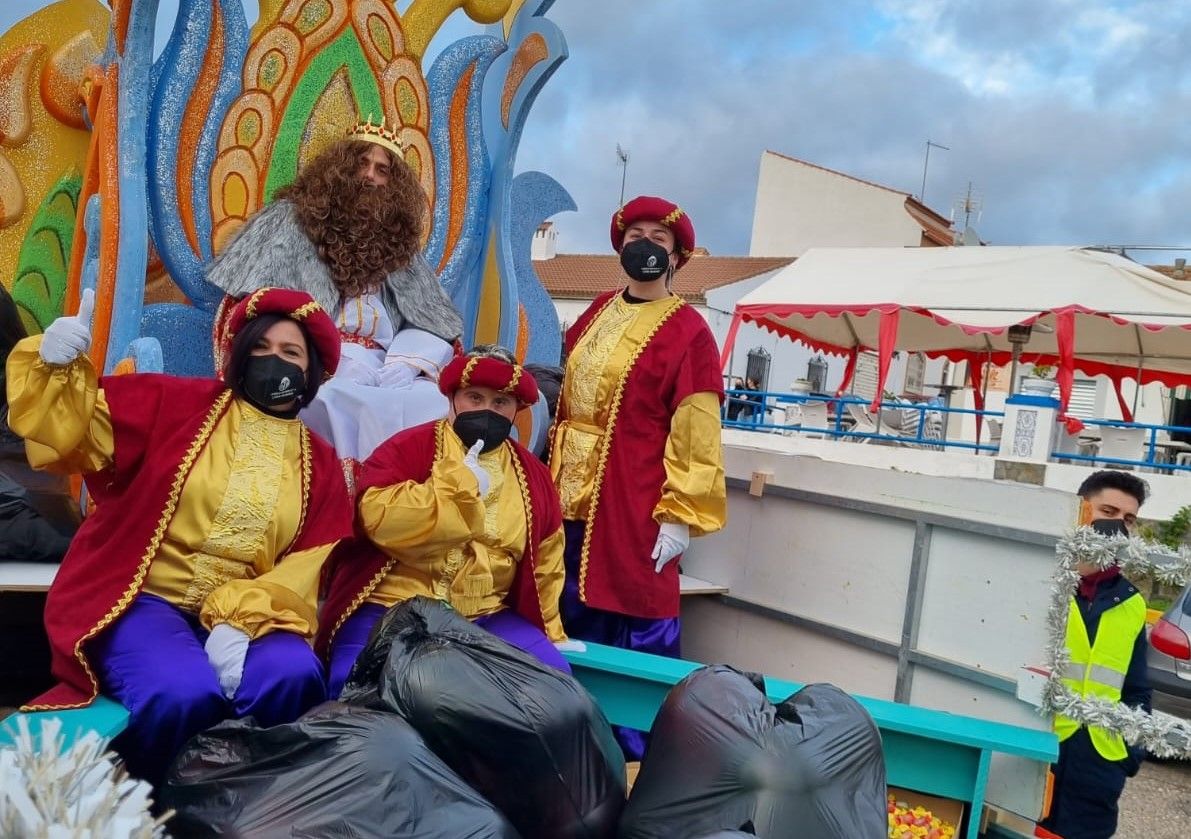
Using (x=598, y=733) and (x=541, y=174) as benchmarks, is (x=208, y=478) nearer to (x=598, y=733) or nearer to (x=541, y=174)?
(x=598, y=733)

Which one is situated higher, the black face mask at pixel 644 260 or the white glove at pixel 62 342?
the black face mask at pixel 644 260

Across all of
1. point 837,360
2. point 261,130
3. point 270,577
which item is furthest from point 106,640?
point 837,360

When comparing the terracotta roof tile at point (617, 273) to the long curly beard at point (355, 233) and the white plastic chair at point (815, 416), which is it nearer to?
the white plastic chair at point (815, 416)

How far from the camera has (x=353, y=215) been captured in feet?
10.6

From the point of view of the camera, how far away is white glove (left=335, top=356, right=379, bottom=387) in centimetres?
307

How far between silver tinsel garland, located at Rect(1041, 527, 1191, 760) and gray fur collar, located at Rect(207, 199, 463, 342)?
2.08 meters

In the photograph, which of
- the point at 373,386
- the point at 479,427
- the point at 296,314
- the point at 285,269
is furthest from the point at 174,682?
the point at 285,269

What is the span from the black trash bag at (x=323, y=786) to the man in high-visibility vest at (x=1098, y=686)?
1827 mm

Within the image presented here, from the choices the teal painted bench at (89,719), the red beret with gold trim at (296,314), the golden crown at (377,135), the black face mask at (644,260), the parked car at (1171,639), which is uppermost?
the golden crown at (377,135)

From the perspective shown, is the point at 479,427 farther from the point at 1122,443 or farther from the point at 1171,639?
the point at 1122,443

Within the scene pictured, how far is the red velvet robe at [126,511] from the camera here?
208 cm

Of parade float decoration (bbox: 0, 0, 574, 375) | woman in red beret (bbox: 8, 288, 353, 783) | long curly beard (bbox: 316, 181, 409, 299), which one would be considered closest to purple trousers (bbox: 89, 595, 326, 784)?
woman in red beret (bbox: 8, 288, 353, 783)

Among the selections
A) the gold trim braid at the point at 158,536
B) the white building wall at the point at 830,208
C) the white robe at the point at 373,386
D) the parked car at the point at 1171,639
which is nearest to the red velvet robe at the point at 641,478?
the white robe at the point at 373,386

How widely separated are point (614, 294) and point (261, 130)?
52.7 inches
